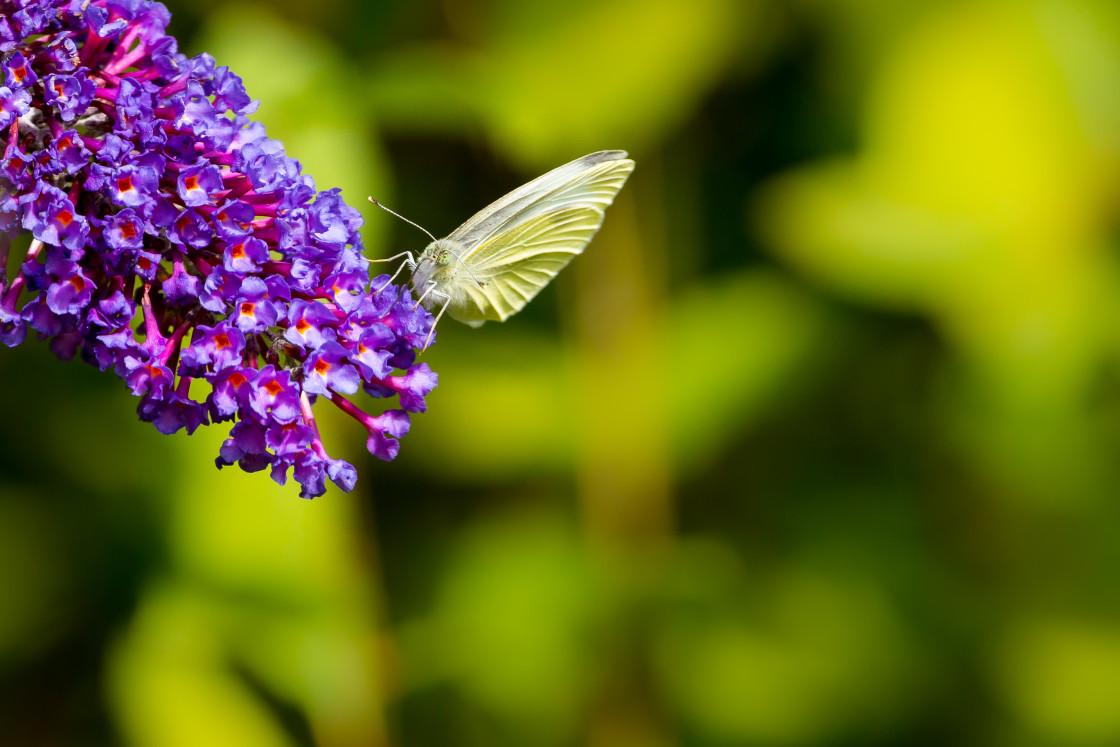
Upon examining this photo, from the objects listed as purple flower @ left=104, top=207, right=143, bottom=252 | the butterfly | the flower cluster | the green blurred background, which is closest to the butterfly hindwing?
the butterfly

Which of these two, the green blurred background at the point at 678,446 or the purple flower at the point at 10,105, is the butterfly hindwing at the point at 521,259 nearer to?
the green blurred background at the point at 678,446

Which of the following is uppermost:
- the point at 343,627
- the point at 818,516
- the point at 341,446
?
the point at 341,446

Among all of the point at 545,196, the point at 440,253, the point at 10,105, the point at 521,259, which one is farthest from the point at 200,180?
the point at 521,259

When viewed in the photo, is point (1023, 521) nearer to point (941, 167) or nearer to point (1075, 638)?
point (1075, 638)

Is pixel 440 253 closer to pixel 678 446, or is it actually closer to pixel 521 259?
pixel 521 259

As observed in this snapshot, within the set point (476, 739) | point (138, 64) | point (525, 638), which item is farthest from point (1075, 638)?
point (138, 64)

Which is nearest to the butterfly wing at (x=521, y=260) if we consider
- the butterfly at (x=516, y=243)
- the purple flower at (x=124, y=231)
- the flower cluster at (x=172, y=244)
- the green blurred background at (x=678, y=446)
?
the butterfly at (x=516, y=243)

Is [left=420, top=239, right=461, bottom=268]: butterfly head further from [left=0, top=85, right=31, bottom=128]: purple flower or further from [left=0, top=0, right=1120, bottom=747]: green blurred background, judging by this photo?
[left=0, top=85, right=31, bottom=128]: purple flower
